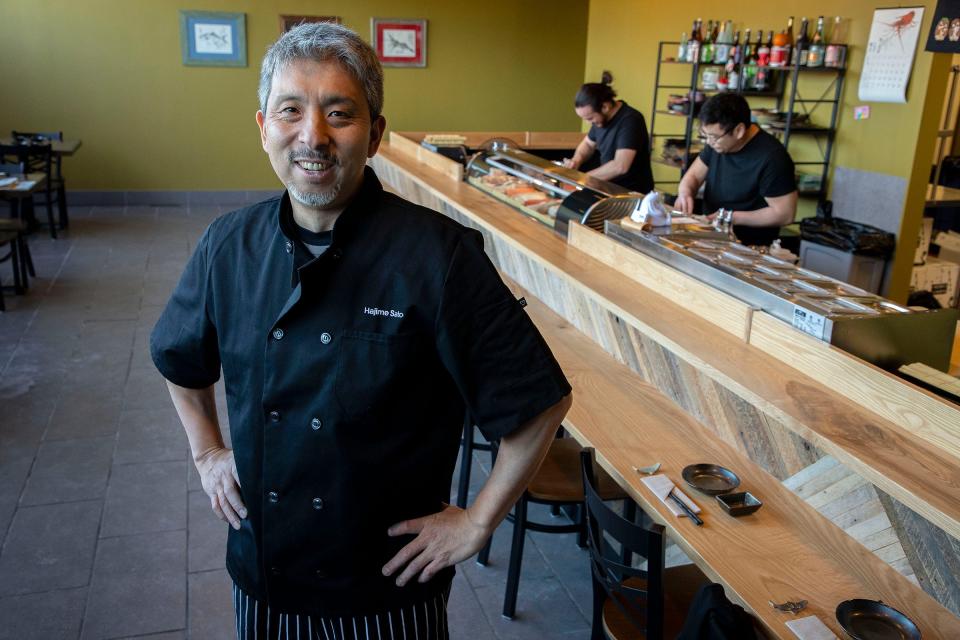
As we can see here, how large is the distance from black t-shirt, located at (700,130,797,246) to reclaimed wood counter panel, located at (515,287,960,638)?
194 cm

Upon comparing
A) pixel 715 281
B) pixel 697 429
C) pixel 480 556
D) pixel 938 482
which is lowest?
pixel 480 556

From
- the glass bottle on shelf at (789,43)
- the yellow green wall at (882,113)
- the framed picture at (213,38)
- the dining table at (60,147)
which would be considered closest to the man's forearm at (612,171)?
the glass bottle on shelf at (789,43)

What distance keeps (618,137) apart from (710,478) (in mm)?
3772

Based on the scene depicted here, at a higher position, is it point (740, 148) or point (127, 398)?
point (740, 148)

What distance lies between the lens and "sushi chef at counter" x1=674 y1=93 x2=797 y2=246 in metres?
4.50

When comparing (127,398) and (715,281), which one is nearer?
(715,281)

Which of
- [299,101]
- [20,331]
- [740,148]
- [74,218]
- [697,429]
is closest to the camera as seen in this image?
[299,101]

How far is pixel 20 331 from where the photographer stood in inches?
228

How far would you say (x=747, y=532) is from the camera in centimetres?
234

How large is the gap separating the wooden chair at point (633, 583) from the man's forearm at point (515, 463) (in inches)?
25.4

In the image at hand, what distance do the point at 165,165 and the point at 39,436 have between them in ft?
21.1

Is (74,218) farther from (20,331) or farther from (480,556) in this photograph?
(480,556)

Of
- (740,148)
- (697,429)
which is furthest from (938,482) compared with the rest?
(740,148)

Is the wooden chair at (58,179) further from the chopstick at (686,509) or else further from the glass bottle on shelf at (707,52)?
the chopstick at (686,509)
